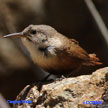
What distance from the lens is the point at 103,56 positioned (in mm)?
8453

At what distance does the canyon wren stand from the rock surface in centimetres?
49

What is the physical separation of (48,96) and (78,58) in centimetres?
121

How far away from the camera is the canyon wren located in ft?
14.0

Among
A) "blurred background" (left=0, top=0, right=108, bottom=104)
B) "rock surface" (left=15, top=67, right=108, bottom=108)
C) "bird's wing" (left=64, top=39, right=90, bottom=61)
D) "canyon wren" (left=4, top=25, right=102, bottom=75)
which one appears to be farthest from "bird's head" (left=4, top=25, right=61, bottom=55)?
"blurred background" (left=0, top=0, right=108, bottom=104)

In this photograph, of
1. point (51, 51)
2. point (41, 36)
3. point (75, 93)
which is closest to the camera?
point (75, 93)

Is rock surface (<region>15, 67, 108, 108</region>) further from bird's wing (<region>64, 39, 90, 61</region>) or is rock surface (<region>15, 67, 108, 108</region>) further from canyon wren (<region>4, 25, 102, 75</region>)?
bird's wing (<region>64, 39, 90, 61</region>)

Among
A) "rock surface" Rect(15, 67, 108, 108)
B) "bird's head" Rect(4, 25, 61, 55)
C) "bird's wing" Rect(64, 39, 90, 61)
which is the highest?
"bird's head" Rect(4, 25, 61, 55)

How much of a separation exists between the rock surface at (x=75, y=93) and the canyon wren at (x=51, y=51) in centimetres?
49

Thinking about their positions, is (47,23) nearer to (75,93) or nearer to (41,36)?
(41,36)

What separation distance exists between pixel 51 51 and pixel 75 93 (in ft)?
3.24

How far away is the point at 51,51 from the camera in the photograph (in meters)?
4.26

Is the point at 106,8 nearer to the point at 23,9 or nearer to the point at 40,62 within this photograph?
the point at 23,9

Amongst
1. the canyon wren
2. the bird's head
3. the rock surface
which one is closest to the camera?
the rock surface

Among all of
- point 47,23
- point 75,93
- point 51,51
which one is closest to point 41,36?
point 51,51
